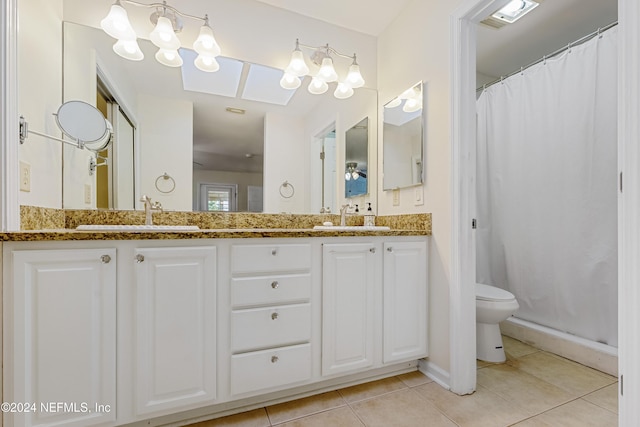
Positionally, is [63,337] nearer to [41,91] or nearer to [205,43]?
[41,91]

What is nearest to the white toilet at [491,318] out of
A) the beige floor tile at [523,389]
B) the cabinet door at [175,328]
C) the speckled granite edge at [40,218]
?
the beige floor tile at [523,389]

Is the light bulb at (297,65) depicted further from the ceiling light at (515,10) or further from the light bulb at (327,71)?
the ceiling light at (515,10)

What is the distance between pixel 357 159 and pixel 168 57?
1.41 m

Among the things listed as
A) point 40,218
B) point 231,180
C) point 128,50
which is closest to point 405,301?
point 231,180

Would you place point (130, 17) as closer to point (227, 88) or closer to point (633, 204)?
point (227, 88)

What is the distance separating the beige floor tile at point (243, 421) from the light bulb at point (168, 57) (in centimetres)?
190

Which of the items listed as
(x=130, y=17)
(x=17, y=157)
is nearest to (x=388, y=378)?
(x=17, y=157)

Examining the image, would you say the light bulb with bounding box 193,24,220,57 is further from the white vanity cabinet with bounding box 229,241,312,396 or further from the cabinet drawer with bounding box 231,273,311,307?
the cabinet drawer with bounding box 231,273,311,307

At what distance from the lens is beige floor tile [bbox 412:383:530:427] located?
1.28 m

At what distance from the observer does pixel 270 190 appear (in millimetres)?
1988

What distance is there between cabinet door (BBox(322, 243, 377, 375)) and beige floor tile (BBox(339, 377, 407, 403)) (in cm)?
13

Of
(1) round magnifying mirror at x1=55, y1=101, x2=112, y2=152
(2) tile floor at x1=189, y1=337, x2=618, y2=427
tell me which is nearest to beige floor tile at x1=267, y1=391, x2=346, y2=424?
(2) tile floor at x1=189, y1=337, x2=618, y2=427

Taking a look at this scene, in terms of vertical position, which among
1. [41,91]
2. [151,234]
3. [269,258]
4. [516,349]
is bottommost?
[516,349]

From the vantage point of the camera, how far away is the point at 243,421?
1288 millimetres
